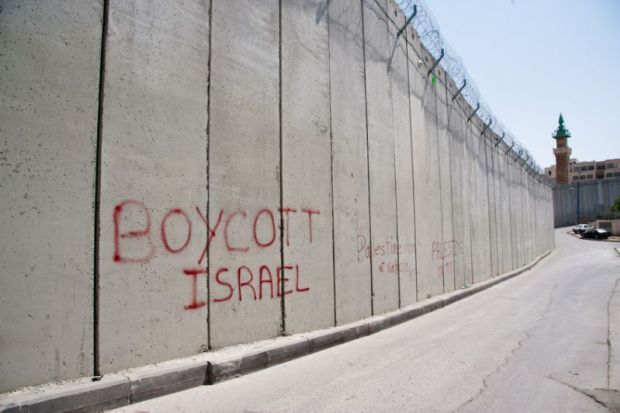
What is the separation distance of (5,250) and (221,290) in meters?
2.29

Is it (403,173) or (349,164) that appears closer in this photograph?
(349,164)

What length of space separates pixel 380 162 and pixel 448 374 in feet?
15.9

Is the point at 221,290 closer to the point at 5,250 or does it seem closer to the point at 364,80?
the point at 5,250

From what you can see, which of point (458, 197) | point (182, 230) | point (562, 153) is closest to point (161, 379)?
point (182, 230)

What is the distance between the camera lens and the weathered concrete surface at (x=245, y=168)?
17.5 ft

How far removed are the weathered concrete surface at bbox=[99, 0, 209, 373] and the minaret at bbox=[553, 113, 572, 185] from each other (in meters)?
102

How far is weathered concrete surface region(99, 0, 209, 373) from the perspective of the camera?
418cm

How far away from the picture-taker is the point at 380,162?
913 centimetres

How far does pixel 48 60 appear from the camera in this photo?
3.78m

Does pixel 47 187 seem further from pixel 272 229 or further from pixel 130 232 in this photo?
pixel 272 229

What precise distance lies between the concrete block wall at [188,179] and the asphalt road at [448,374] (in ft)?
2.59

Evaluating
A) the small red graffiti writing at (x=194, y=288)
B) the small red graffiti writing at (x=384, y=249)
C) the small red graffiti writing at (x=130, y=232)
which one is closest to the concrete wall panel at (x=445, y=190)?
the small red graffiti writing at (x=384, y=249)

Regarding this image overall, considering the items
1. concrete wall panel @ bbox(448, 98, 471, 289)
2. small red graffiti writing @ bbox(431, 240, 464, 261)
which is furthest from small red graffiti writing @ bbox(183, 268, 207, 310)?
concrete wall panel @ bbox(448, 98, 471, 289)

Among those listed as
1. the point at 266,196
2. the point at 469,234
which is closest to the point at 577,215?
the point at 469,234
